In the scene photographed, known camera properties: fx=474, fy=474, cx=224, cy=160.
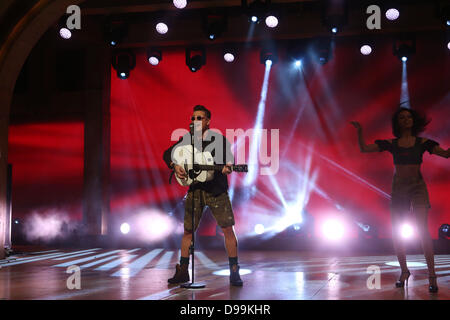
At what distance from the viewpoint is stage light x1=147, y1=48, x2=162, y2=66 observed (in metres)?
8.90

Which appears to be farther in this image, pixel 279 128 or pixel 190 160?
pixel 279 128

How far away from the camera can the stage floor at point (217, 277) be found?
3646mm

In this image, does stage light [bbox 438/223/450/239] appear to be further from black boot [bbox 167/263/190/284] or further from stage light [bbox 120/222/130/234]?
stage light [bbox 120/222/130/234]

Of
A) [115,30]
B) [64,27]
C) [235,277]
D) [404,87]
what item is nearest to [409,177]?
[235,277]

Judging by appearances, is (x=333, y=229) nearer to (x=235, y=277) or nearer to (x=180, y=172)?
(x=235, y=277)

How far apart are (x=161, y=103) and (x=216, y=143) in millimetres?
5298

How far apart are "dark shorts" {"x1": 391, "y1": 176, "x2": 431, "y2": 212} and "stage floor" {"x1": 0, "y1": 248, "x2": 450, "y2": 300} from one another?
2.26 ft

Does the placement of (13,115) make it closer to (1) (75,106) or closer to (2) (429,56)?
(1) (75,106)

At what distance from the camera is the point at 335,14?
7418 millimetres

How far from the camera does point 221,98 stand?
919cm

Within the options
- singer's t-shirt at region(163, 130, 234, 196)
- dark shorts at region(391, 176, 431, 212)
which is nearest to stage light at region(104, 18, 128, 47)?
singer's t-shirt at region(163, 130, 234, 196)

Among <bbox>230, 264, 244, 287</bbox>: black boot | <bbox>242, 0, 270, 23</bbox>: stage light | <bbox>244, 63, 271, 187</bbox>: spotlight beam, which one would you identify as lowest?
<bbox>230, 264, 244, 287</bbox>: black boot

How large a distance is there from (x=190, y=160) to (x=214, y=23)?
4090 millimetres

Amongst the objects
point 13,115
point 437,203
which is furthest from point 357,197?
point 13,115
